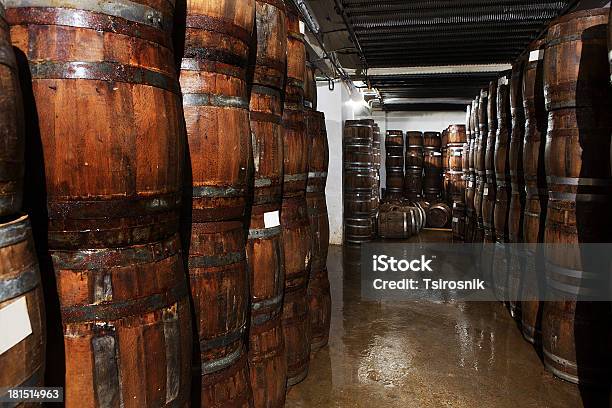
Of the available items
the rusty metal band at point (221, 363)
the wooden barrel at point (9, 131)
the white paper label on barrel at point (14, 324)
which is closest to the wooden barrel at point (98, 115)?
the wooden barrel at point (9, 131)

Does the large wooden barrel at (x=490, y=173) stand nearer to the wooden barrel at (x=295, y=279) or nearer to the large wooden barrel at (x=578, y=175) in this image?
the large wooden barrel at (x=578, y=175)

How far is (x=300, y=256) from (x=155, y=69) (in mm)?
1954

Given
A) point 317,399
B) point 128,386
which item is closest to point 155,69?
point 128,386

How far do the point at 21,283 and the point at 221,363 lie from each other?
120 cm

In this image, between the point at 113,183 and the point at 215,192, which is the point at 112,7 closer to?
the point at 113,183

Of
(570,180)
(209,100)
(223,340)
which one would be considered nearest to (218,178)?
(209,100)

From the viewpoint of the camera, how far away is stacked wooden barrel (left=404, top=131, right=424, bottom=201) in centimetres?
1295

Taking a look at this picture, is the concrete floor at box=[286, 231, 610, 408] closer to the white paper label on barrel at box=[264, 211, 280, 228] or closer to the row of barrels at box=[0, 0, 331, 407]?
the white paper label on barrel at box=[264, 211, 280, 228]

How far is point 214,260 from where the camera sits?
2.10 m

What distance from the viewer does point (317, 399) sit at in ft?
11.1

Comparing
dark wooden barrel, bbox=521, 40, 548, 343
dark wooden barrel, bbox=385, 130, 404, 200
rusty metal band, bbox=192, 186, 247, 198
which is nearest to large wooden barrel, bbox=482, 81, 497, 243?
dark wooden barrel, bbox=521, 40, 548, 343

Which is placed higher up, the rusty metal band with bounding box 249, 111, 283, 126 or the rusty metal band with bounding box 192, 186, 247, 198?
the rusty metal band with bounding box 249, 111, 283, 126

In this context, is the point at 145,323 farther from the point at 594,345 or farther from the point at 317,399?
the point at 594,345

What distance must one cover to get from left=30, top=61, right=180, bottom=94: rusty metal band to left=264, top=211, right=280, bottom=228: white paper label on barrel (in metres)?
1.28
